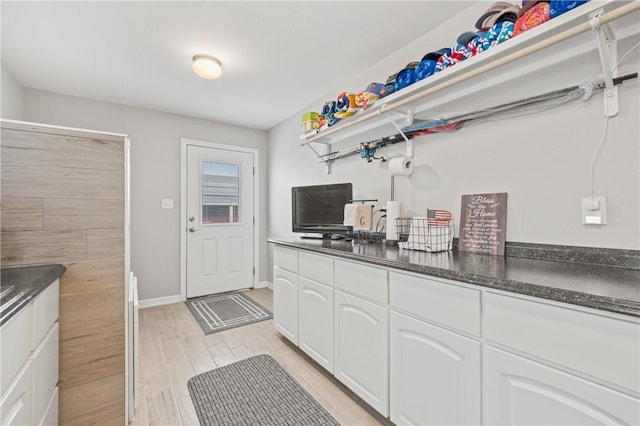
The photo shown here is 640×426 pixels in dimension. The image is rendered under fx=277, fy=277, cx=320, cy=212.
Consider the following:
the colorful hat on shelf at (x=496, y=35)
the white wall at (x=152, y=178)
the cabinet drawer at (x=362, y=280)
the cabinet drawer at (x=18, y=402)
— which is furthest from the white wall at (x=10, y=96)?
the colorful hat on shelf at (x=496, y=35)

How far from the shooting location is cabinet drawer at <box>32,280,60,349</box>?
1.03 meters

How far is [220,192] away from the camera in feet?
12.5

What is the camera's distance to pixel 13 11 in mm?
1696

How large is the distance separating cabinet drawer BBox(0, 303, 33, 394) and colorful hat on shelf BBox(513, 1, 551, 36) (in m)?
2.10

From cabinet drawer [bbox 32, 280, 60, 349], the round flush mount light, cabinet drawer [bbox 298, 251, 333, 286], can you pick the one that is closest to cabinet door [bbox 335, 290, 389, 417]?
cabinet drawer [bbox 298, 251, 333, 286]

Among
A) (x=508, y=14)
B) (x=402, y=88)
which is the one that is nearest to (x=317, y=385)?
(x=402, y=88)

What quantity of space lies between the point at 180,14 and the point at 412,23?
4.91ft

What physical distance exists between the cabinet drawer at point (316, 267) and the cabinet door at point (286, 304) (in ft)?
0.51

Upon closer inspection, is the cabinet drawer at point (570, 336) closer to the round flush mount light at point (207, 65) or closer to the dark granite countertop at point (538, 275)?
the dark granite countertop at point (538, 275)

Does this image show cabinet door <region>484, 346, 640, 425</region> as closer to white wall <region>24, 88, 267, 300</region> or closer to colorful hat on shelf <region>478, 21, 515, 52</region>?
colorful hat on shelf <region>478, 21, 515, 52</region>

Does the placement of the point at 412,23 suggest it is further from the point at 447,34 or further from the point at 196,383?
the point at 196,383

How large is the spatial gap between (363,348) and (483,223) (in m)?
0.97

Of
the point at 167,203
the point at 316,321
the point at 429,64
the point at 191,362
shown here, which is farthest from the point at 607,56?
the point at 167,203

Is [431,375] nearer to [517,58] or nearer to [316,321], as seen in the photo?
[316,321]
